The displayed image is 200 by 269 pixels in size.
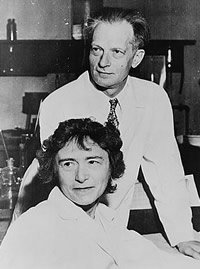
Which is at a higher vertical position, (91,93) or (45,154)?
(91,93)

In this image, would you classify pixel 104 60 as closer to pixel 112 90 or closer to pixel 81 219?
pixel 112 90

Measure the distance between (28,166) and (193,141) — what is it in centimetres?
58

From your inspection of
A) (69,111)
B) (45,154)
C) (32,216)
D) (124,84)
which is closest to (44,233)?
(32,216)

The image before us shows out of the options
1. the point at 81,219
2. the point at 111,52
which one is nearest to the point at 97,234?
the point at 81,219

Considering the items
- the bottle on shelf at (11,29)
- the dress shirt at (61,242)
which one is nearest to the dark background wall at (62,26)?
the bottle on shelf at (11,29)

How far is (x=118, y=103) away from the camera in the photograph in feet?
4.76

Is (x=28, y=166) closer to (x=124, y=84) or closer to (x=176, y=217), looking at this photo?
(x=124, y=84)

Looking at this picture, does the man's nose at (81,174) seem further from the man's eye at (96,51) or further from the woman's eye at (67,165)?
the man's eye at (96,51)

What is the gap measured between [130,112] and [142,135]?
0.09 m

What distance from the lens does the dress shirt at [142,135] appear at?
143cm

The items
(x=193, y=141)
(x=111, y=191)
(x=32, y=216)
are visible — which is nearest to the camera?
(x=32, y=216)

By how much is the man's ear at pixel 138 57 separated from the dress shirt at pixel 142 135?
0.16 ft

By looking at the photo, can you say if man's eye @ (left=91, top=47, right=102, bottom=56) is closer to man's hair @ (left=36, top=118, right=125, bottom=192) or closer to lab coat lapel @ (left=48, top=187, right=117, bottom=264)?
man's hair @ (left=36, top=118, right=125, bottom=192)

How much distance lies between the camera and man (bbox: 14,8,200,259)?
4.57ft
